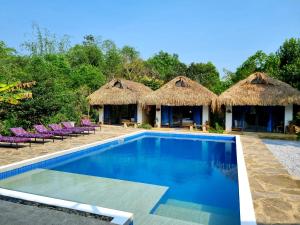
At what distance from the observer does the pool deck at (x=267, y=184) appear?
4254 mm

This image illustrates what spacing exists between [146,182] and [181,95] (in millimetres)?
11998

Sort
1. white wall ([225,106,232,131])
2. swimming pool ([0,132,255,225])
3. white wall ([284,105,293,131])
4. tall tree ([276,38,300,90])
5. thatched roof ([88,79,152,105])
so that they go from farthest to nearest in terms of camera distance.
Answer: thatched roof ([88,79,152,105]) → tall tree ([276,38,300,90]) → white wall ([225,106,232,131]) → white wall ([284,105,293,131]) → swimming pool ([0,132,255,225])

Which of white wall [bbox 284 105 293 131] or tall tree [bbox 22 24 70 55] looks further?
tall tree [bbox 22 24 70 55]

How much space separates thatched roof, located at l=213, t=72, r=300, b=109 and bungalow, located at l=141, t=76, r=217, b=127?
1424 millimetres

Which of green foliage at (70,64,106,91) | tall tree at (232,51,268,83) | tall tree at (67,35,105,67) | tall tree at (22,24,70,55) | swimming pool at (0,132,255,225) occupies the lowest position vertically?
swimming pool at (0,132,255,225)

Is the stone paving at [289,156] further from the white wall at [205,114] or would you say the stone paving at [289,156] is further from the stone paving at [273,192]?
the white wall at [205,114]

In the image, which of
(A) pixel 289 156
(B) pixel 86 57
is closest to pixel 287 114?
(A) pixel 289 156

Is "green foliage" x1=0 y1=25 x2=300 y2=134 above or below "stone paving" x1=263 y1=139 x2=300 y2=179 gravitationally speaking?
above

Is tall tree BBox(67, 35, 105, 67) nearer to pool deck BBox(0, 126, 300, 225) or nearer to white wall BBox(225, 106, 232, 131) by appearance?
white wall BBox(225, 106, 232, 131)

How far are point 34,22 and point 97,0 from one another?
25957 millimetres

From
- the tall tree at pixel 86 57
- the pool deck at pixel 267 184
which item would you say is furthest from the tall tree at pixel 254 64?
the tall tree at pixel 86 57

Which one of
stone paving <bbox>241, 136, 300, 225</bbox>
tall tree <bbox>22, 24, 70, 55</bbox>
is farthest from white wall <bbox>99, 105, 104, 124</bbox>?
tall tree <bbox>22, 24, 70, 55</bbox>

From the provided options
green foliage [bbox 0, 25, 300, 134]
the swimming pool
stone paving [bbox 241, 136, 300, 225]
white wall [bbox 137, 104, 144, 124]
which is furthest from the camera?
white wall [bbox 137, 104, 144, 124]

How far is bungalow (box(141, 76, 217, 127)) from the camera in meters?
18.0
